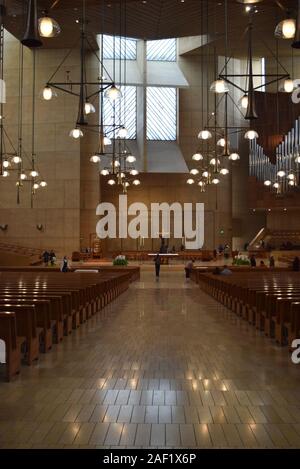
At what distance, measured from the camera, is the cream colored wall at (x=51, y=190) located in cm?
3058

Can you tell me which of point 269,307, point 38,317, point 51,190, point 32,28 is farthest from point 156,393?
point 51,190

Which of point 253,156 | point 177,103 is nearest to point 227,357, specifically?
point 253,156

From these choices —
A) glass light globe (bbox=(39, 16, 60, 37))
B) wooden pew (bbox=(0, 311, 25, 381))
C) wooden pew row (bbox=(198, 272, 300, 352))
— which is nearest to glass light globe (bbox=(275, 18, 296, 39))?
glass light globe (bbox=(39, 16, 60, 37))

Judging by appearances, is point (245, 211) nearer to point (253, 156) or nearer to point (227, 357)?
point (253, 156)

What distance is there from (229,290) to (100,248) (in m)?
21.3

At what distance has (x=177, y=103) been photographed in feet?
113

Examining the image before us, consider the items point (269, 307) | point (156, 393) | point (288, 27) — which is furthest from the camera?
point (269, 307)

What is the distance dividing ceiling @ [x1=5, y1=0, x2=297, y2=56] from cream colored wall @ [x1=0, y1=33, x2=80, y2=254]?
22.1 feet

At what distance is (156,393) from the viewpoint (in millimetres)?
4414

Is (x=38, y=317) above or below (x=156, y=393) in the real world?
above

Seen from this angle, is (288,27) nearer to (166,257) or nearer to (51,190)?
(166,257)

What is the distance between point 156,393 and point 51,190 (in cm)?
2755

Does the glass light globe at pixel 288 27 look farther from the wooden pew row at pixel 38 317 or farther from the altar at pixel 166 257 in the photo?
the altar at pixel 166 257

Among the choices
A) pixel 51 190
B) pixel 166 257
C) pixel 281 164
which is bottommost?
pixel 166 257
